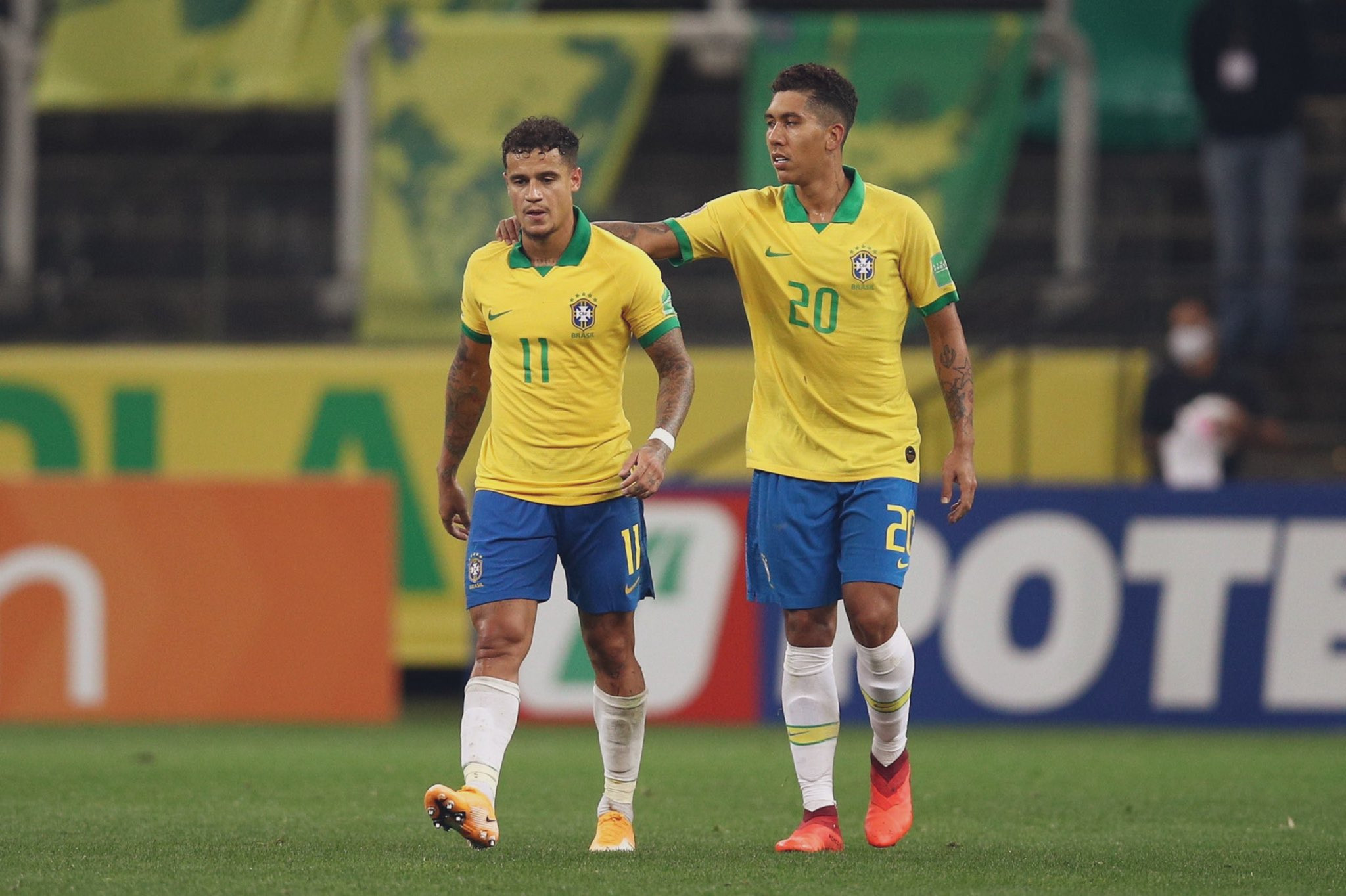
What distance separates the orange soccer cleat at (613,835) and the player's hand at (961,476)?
143 cm

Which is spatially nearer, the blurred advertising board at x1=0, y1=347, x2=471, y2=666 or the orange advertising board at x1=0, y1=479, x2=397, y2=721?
the orange advertising board at x1=0, y1=479, x2=397, y2=721

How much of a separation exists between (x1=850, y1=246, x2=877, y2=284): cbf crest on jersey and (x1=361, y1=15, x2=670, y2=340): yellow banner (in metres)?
7.87

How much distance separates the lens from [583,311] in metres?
6.29

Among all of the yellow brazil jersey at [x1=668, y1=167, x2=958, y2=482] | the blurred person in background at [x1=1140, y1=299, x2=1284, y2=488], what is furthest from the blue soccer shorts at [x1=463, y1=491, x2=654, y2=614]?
the blurred person in background at [x1=1140, y1=299, x2=1284, y2=488]

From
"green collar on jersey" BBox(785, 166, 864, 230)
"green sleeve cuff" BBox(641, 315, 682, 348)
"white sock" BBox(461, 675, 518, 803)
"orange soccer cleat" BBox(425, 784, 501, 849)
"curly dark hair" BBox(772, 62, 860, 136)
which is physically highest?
"curly dark hair" BBox(772, 62, 860, 136)

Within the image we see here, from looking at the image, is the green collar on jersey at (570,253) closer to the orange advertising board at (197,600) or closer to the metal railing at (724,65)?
the orange advertising board at (197,600)

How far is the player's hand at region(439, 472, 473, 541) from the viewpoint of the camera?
6605 millimetres

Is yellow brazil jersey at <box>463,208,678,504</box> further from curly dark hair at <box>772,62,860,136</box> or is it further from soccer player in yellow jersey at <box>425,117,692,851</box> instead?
curly dark hair at <box>772,62,860,136</box>

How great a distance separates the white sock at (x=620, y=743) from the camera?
6527 millimetres

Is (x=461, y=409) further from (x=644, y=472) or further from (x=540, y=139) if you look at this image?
(x=540, y=139)

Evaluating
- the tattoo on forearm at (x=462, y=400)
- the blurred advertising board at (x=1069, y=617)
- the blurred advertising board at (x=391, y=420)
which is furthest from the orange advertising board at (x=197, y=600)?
the tattoo on forearm at (x=462, y=400)

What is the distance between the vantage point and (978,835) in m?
A: 7.09

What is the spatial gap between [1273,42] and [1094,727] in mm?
5161

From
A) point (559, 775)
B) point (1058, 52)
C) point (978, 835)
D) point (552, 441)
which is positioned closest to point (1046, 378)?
point (1058, 52)
